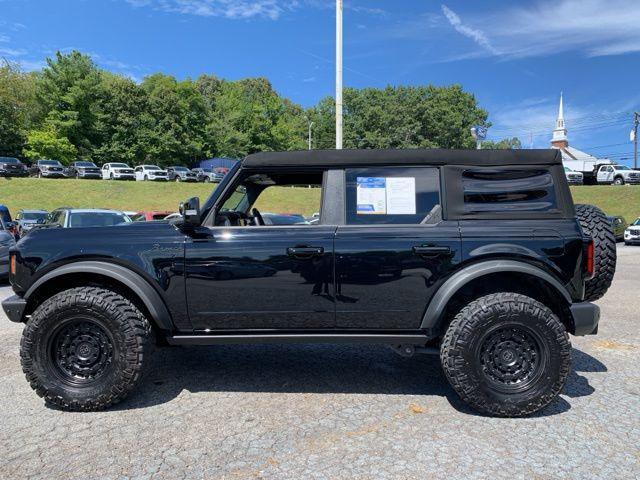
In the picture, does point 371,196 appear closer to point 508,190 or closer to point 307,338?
point 508,190

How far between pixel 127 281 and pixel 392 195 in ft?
6.67

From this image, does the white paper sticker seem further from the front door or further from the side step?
the side step

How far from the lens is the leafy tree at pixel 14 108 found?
44.9 meters

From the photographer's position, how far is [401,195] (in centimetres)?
340

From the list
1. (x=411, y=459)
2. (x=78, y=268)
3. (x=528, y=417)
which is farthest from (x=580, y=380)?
(x=78, y=268)

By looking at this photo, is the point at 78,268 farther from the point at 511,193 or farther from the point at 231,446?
the point at 511,193

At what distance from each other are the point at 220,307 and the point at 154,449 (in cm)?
100

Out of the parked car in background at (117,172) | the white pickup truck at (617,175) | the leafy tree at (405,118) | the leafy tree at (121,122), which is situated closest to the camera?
the white pickup truck at (617,175)

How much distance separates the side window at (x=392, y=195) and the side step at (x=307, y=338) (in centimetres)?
84

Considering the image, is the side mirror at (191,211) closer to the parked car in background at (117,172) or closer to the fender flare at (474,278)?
the fender flare at (474,278)

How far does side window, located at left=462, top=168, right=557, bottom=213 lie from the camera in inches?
132

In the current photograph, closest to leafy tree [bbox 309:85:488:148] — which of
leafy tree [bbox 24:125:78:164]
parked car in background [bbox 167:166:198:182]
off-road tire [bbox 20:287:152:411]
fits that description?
parked car in background [bbox 167:166:198:182]

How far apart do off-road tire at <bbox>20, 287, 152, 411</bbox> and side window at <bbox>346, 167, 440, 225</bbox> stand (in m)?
1.79

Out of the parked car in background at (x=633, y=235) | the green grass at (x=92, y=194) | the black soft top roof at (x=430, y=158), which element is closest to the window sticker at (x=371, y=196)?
the black soft top roof at (x=430, y=158)
